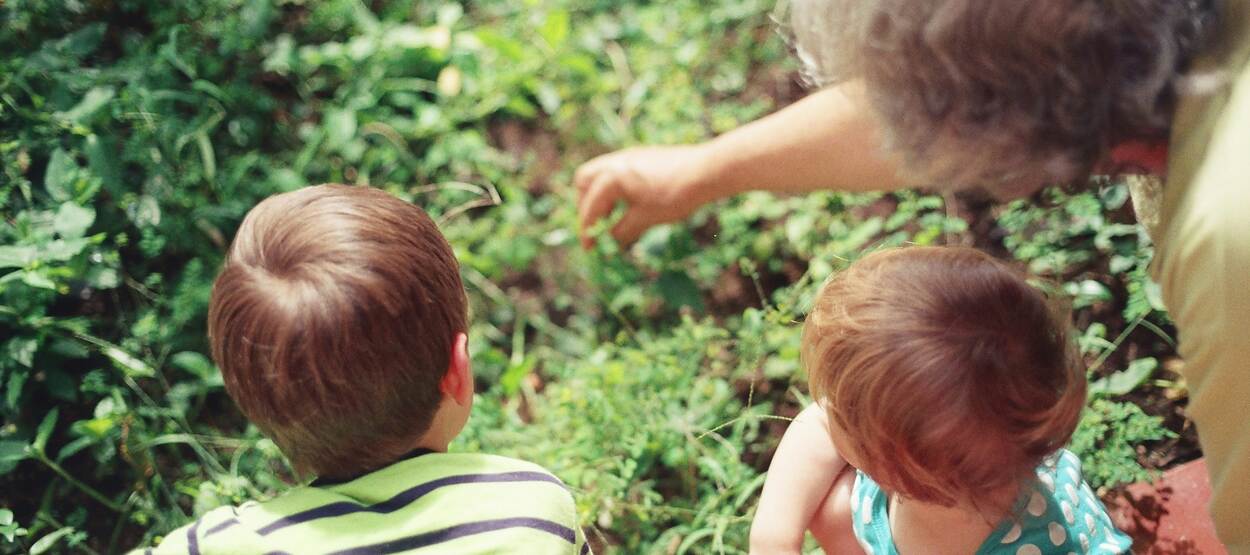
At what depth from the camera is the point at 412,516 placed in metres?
1.13

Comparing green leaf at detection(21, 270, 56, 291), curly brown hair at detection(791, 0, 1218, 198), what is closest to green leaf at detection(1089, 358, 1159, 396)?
curly brown hair at detection(791, 0, 1218, 198)

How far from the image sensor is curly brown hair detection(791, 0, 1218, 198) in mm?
978

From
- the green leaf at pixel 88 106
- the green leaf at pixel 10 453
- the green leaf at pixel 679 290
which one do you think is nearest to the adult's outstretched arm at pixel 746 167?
the green leaf at pixel 679 290

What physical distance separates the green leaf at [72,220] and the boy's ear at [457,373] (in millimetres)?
958

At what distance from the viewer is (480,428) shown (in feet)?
5.98

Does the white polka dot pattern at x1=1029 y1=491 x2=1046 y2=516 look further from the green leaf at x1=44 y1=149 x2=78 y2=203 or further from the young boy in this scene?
the green leaf at x1=44 y1=149 x2=78 y2=203

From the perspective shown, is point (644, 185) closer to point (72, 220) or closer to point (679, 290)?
point (679, 290)

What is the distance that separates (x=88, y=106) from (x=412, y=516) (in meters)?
1.34

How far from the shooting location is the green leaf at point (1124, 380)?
1.67m

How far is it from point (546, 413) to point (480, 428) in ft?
0.47

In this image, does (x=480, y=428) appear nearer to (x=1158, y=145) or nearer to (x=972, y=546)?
(x=972, y=546)

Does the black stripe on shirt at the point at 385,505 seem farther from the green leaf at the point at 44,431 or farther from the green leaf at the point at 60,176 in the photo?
the green leaf at the point at 60,176

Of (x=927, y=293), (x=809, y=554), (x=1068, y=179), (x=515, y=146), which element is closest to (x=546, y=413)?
(x=809, y=554)

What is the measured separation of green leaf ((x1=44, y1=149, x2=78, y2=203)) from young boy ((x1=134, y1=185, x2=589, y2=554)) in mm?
860
